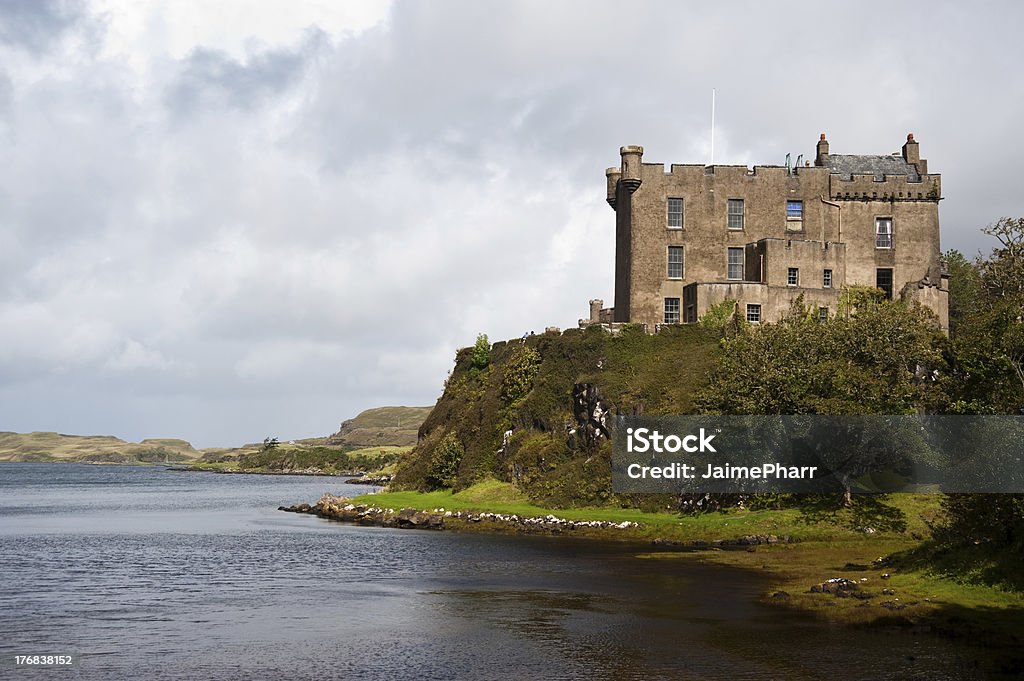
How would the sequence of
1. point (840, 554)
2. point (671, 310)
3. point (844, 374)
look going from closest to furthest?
point (840, 554)
point (844, 374)
point (671, 310)

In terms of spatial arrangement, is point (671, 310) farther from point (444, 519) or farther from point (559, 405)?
point (444, 519)

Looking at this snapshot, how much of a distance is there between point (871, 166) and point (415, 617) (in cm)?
6916

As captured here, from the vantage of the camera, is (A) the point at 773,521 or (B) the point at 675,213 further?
(B) the point at 675,213

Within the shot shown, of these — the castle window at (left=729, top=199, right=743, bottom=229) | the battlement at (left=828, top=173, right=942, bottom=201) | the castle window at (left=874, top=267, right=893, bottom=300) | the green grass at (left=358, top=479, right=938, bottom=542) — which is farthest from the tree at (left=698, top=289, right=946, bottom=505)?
the battlement at (left=828, top=173, right=942, bottom=201)

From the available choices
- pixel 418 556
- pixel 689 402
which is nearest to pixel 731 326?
pixel 689 402

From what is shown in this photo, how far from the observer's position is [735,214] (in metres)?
88.9

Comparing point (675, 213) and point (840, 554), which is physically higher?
point (675, 213)

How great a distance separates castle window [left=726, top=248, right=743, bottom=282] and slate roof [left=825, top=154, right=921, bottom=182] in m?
11.5

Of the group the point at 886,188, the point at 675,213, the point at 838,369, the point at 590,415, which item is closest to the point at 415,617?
the point at 838,369

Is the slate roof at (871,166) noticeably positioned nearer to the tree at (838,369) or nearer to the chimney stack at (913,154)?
the chimney stack at (913,154)

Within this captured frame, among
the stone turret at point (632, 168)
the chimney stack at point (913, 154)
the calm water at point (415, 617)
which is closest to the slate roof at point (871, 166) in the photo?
the chimney stack at point (913, 154)

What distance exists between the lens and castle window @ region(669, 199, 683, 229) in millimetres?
88750

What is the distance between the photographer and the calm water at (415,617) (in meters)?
30.0

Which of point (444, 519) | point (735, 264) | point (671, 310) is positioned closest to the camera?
point (444, 519)
